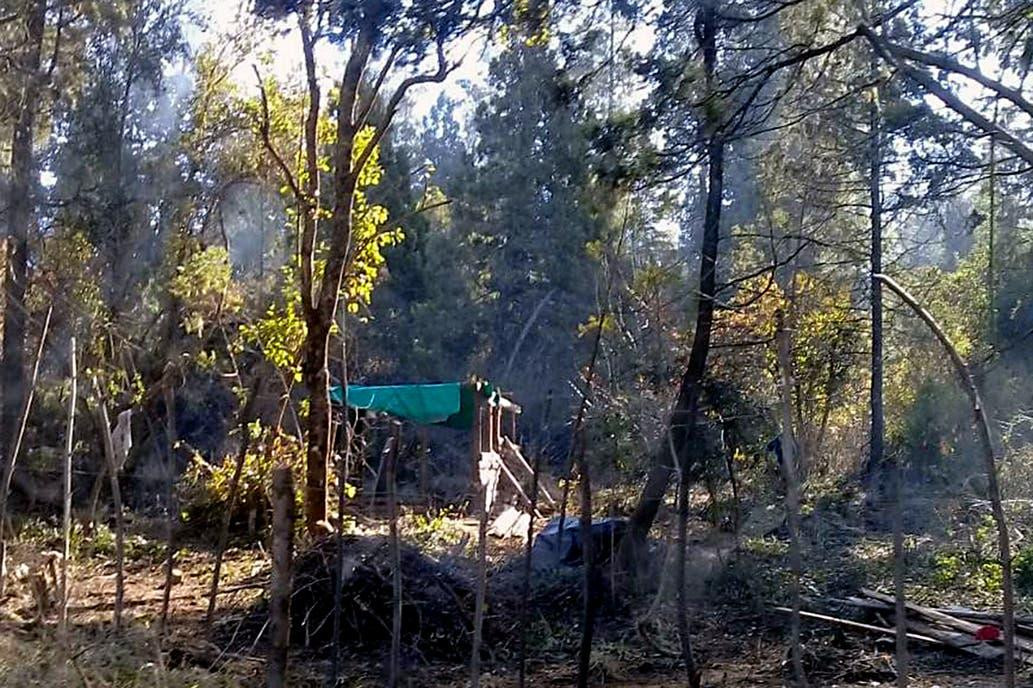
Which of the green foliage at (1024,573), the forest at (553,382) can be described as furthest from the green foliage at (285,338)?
the green foliage at (1024,573)

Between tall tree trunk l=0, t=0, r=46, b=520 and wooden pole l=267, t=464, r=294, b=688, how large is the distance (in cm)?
570

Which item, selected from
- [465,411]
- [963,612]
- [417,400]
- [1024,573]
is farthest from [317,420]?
[465,411]

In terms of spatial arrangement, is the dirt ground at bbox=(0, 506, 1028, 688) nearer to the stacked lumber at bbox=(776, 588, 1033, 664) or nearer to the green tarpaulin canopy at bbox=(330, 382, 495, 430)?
the stacked lumber at bbox=(776, 588, 1033, 664)

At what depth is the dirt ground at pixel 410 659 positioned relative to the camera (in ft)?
18.9

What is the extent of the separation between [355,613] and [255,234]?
39.6 ft

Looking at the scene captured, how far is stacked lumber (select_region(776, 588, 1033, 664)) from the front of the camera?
7.12 metres

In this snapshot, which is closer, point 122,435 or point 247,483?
point 247,483

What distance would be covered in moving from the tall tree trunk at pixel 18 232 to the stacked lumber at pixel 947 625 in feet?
21.0

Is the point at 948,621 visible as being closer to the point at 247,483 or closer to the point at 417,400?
the point at 247,483

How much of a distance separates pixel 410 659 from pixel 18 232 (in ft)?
17.1

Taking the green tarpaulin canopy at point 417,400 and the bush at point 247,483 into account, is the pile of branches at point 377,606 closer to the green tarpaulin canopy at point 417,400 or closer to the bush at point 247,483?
the bush at point 247,483

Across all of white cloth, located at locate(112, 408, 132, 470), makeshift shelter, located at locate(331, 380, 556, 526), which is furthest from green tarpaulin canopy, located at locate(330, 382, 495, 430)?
white cloth, located at locate(112, 408, 132, 470)

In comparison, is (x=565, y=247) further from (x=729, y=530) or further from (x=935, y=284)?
(x=729, y=530)

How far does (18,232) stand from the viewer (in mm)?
10023
